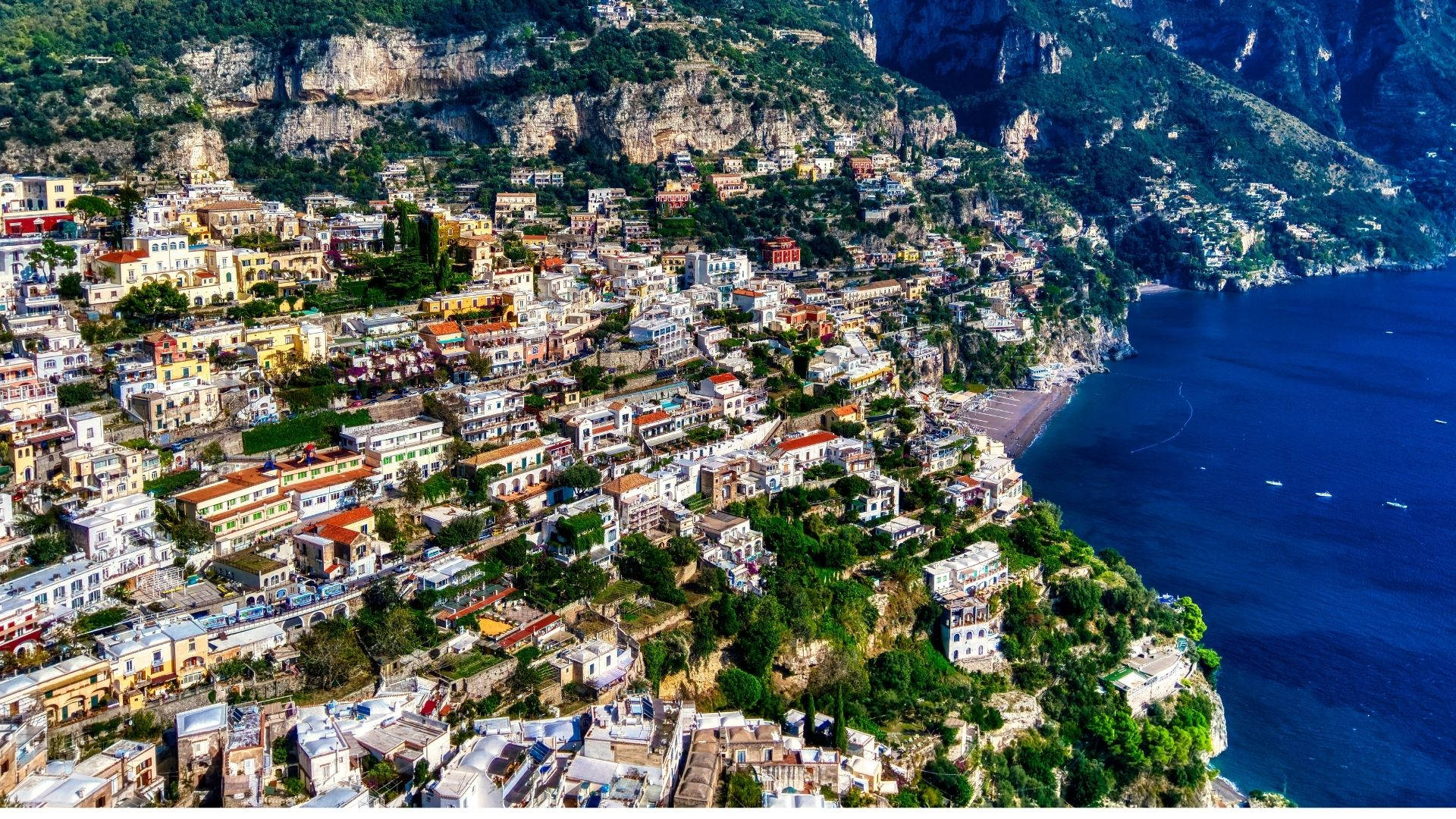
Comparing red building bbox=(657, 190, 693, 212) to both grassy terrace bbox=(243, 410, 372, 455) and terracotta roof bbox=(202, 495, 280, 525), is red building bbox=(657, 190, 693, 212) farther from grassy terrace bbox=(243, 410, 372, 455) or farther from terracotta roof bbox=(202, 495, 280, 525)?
terracotta roof bbox=(202, 495, 280, 525)

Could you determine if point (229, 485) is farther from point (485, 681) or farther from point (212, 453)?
point (485, 681)

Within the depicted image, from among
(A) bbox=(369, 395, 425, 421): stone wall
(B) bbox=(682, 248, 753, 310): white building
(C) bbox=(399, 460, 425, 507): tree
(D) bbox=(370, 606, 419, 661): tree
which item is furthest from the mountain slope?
(D) bbox=(370, 606, 419, 661): tree

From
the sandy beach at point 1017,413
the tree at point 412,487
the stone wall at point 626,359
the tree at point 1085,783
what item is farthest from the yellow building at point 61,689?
the sandy beach at point 1017,413

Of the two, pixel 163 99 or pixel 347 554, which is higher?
pixel 163 99

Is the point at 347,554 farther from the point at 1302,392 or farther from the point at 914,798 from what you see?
the point at 1302,392

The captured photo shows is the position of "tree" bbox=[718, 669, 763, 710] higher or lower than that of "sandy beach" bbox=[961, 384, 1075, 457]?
lower

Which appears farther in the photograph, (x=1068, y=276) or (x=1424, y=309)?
(x=1424, y=309)

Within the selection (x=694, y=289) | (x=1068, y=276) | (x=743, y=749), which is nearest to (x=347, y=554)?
(x=743, y=749)
